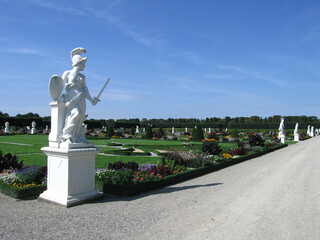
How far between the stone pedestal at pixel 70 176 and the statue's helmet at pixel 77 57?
194 cm

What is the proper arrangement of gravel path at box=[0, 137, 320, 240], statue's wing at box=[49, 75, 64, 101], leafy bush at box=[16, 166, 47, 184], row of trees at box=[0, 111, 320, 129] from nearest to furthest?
gravel path at box=[0, 137, 320, 240], statue's wing at box=[49, 75, 64, 101], leafy bush at box=[16, 166, 47, 184], row of trees at box=[0, 111, 320, 129]

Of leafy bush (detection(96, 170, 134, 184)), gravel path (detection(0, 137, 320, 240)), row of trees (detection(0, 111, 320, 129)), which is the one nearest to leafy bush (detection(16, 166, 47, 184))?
gravel path (detection(0, 137, 320, 240))

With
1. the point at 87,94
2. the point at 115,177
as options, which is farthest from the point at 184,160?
the point at 87,94

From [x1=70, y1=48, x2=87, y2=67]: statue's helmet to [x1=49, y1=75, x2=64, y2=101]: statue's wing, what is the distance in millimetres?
487

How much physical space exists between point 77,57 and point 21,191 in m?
3.36

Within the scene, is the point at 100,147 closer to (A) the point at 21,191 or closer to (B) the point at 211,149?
(B) the point at 211,149

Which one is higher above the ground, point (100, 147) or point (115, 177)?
point (115, 177)

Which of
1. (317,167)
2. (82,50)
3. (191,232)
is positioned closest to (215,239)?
(191,232)

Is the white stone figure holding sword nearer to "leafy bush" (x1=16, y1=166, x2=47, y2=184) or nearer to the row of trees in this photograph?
"leafy bush" (x1=16, y1=166, x2=47, y2=184)

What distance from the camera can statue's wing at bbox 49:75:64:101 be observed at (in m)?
5.79

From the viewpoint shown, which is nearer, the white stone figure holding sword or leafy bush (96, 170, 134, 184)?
the white stone figure holding sword

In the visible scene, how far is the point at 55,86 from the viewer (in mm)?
5848

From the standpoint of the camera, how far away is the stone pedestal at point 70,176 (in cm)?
563

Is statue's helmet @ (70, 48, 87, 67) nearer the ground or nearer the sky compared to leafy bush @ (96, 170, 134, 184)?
nearer the sky
